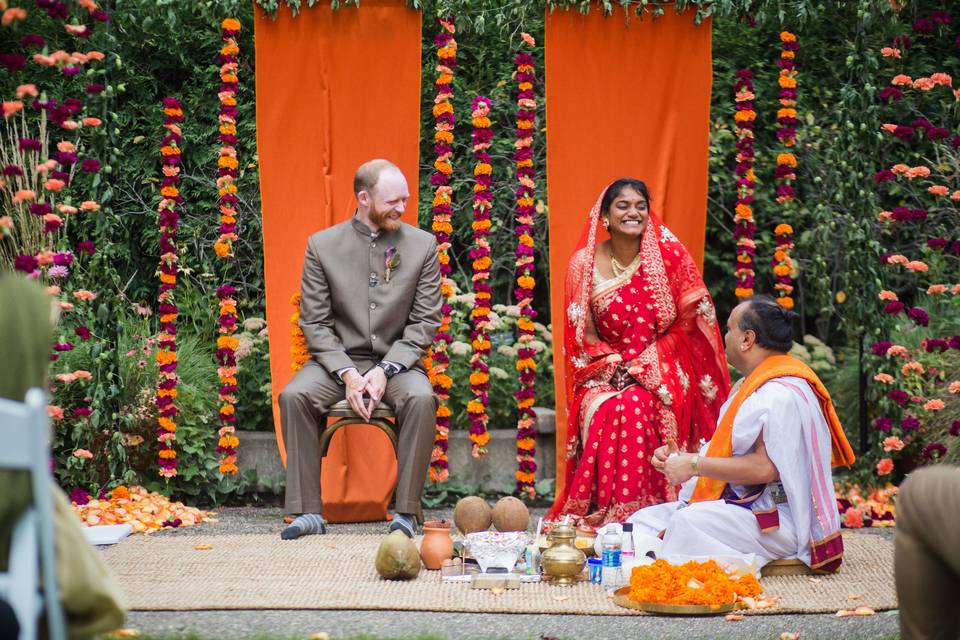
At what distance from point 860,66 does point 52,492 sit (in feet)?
16.2

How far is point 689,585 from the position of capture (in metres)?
4.01

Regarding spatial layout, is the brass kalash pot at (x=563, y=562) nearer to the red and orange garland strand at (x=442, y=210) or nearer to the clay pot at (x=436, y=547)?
the clay pot at (x=436, y=547)

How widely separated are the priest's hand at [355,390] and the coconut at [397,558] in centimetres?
107

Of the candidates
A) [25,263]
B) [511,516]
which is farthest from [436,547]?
[25,263]

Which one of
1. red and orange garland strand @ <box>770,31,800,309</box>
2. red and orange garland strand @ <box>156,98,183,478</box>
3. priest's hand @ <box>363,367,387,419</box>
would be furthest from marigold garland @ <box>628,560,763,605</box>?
red and orange garland strand @ <box>156,98,183,478</box>

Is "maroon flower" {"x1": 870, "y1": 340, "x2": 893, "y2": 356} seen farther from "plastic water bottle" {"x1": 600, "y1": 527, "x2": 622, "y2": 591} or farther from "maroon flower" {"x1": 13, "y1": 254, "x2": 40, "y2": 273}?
"maroon flower" {"x1": 13, "y1": 254, "x2": 40, "y2": 273}

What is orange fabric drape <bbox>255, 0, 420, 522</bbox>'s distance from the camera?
20.1 feet

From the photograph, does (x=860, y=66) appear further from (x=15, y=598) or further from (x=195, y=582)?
(x=15, y=598)

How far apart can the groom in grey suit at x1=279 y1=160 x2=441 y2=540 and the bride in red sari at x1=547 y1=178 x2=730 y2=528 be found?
691 mm

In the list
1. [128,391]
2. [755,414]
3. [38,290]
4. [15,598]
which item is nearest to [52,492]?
[15,598]

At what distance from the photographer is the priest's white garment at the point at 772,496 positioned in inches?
173

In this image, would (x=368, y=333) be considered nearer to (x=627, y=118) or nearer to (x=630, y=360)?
(x=630, y=360)

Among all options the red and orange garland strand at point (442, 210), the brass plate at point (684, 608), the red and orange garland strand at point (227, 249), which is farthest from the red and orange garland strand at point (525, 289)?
the brass plate at point (684, 608)

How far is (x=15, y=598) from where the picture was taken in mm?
2074
